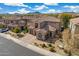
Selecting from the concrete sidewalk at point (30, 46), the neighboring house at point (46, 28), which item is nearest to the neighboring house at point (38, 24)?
the neighboring house at point (46, 28)

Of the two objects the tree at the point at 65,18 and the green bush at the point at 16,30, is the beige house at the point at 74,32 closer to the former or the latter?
the tree at the point at 65,18

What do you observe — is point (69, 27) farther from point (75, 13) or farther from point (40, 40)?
point (40, 40)

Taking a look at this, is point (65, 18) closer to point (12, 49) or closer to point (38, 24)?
point (38, 24)

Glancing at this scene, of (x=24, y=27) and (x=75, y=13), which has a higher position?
(x=75, y=13)

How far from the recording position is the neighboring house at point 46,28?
1.94 metres

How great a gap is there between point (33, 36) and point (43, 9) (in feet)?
0.96

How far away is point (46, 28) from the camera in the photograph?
6.39 ft

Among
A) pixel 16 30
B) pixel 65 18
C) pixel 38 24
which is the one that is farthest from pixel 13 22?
pixel 65 18

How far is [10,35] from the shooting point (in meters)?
1.97

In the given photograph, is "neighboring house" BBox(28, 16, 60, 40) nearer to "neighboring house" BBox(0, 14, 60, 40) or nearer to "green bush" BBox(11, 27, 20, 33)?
"neighboring house" BBox(0, 14, 60, 40)

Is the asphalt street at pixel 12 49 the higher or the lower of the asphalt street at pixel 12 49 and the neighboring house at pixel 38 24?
the lower

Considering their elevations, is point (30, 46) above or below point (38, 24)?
below

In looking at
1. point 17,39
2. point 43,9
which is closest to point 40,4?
point 43,9

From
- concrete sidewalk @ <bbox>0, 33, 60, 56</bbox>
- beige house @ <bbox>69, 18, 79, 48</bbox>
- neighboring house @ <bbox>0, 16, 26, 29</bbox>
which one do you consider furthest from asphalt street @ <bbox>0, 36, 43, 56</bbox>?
beige house @ <bbox>69, 18, 79, 48</bbox>
